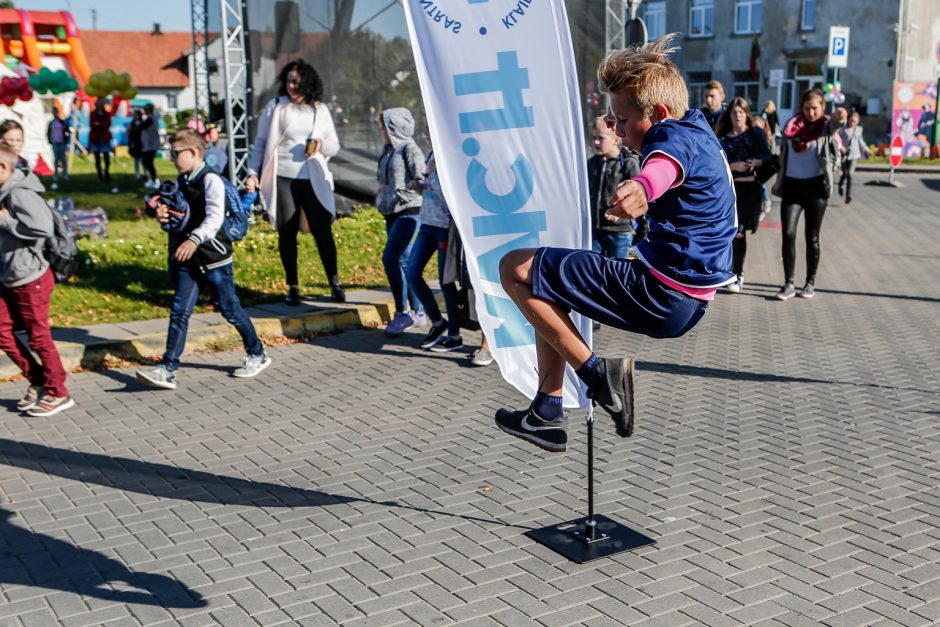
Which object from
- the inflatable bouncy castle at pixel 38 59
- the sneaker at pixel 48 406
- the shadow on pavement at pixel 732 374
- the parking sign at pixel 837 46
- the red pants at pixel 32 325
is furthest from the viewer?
the parking sign at pixel 837 46

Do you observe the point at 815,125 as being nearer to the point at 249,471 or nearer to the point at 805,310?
the point at 805,310

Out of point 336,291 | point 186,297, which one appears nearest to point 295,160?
point 336,291

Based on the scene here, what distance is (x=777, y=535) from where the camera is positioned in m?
4.56

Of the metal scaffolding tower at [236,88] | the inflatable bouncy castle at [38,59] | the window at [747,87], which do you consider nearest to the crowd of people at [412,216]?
the metal scaffolding tower at [236,88]

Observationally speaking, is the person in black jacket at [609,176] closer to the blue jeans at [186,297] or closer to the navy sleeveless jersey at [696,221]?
the blue jeans at [186,297]

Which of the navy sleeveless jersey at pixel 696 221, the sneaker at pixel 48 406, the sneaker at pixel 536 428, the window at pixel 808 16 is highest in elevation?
the window at pixel 808 16

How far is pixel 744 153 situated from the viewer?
1025 centimetres

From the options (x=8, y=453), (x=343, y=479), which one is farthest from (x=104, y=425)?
(x=343, y=479)

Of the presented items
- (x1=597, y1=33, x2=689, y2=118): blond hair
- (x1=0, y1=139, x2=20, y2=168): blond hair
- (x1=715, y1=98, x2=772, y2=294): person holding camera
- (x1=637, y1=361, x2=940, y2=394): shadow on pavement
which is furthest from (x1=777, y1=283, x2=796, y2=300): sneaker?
(x1=0, y1=139, x2=20, y2=168): blond hair

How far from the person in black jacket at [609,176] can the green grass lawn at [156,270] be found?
3.29 metres

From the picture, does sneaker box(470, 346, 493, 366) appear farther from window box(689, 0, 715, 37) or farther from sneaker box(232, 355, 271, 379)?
window box(689, 0, 715, 37)

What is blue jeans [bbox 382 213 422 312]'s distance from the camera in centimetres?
883

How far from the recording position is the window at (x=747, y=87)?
4453 cm

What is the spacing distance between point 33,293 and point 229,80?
29.4 ft
